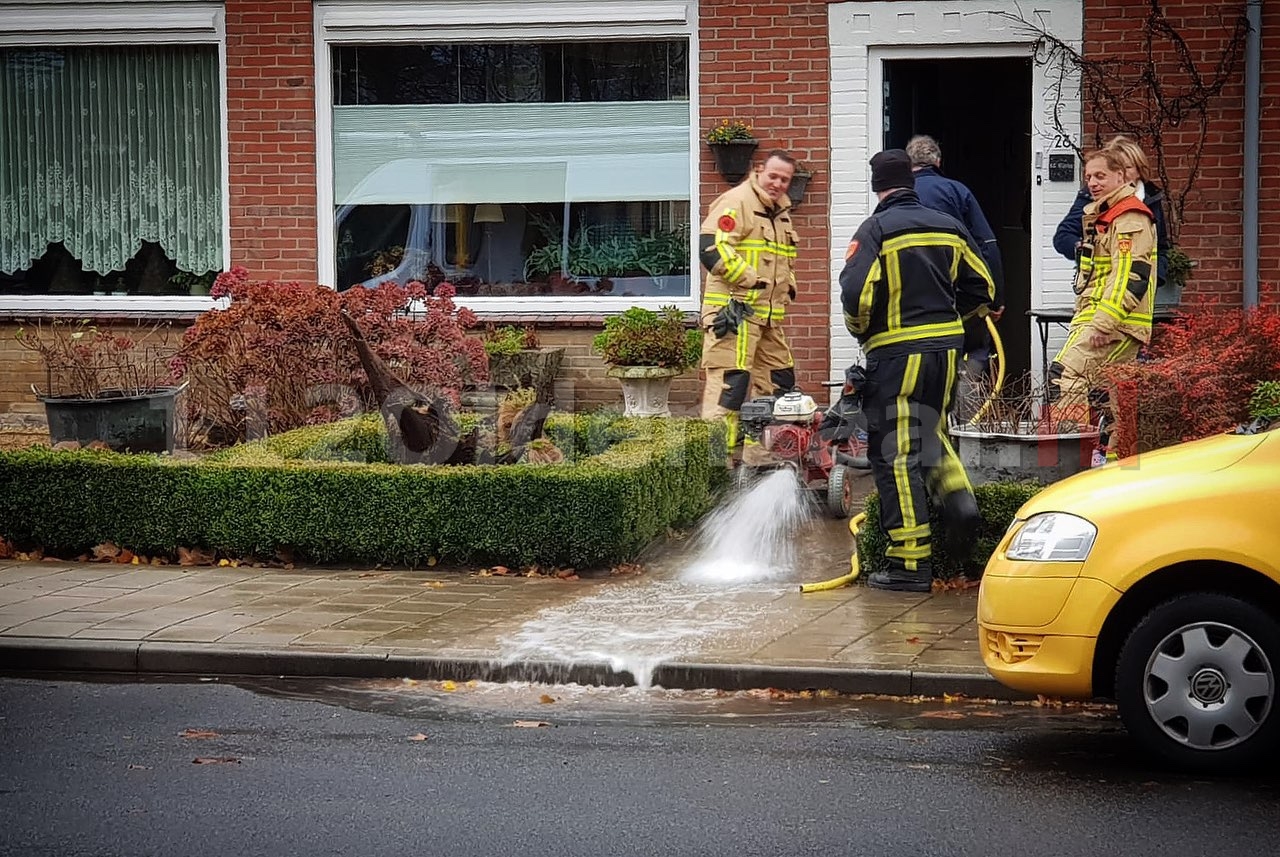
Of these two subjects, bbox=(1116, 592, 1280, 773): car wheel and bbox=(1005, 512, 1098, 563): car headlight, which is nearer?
bbox=(1116, 592, 1280, 773): car wheel

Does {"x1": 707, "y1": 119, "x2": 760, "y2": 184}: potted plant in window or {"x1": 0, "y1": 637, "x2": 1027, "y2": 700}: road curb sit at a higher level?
{"x1": 707, "y1": 119, "x2": 760, "y2": 184}: potted plant in window

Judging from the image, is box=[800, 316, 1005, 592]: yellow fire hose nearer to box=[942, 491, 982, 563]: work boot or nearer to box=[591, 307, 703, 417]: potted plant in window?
box=[942, 491, 982, 563]: work boot

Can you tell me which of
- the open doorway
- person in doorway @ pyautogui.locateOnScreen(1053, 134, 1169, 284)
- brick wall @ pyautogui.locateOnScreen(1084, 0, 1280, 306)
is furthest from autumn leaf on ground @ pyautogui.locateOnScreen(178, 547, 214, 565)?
brick wall @ pyautogui.locateOnScreen(1084, 0, 1280, 306)

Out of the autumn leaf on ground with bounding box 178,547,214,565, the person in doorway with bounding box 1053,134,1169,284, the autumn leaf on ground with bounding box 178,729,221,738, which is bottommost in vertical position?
the autumn leaf on ground with bounding box 178,729,221,738

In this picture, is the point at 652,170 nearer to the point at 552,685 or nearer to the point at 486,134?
the point at 486,134

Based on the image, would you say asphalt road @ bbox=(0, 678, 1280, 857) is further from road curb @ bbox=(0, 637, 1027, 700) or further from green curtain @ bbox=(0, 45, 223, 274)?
green curtain @ bbox=(0, 45, 223, 274)

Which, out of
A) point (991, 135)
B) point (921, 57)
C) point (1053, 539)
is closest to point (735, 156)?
point (921, 57)

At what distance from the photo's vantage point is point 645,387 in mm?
13266

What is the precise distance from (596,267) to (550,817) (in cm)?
906

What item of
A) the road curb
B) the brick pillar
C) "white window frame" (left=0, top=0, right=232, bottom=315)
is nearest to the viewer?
the road curb

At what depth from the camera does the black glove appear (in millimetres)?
11766

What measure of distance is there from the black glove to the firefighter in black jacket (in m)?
2.87

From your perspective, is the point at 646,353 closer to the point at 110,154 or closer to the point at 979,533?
the point at 979,533

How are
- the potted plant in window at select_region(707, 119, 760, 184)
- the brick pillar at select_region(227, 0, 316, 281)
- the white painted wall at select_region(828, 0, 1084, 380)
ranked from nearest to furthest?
the white painted wall at select_region(828, 0, 1084, 380) < the potted plant in window at select_region(707, 119, 760, 184) < the brick pillar at select_region(227, 0, 316, 281)
